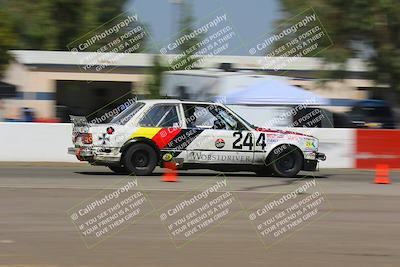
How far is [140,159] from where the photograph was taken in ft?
52.0

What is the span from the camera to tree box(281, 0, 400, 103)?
2725cm

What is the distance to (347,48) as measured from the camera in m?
28.2

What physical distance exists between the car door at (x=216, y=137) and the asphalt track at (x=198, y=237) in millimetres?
1671

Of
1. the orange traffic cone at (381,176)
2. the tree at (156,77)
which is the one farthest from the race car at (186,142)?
the tree at (156,77)

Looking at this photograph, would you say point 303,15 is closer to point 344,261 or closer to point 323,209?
point 323,209

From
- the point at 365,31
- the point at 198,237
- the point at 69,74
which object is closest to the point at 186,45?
the point at 69,74

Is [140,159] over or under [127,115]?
under

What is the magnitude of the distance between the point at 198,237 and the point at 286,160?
7926mm

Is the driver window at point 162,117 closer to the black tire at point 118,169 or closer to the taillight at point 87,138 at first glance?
the taillight at point 87,138

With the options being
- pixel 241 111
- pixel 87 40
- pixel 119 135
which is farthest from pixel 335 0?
pixel 87 40

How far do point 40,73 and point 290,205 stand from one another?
82.4 ft

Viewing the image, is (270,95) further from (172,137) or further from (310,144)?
(172,137)

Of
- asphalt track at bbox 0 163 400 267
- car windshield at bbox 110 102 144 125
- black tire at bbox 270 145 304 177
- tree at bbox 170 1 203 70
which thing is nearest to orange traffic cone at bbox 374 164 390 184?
asphalt track at bbox 0 163 400 267

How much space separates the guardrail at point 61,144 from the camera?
20422 millimetres
